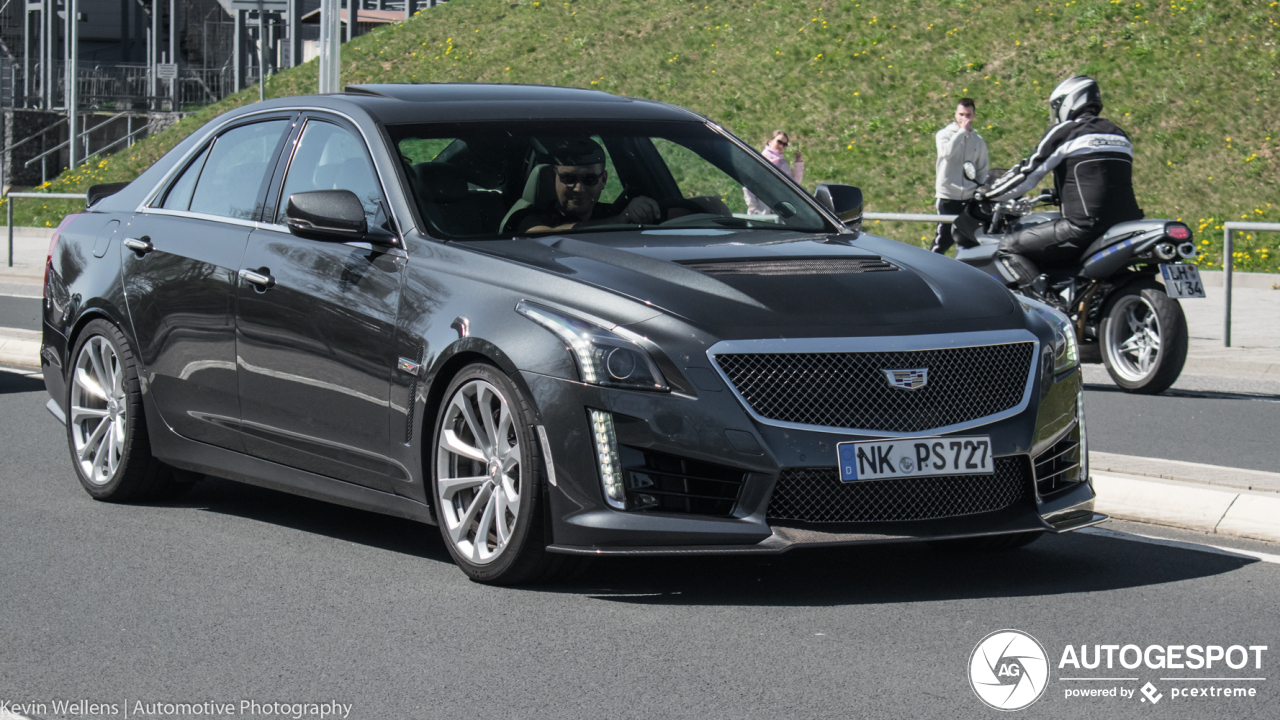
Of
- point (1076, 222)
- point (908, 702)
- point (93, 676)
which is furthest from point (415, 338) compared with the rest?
point (1076, 222)

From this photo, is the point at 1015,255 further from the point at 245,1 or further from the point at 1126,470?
the point at 245,1

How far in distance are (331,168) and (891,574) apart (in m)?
2.62

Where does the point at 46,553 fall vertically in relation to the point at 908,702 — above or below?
below

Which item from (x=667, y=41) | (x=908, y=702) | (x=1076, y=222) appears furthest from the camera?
(x=667, y=41)

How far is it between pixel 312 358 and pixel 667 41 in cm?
3060

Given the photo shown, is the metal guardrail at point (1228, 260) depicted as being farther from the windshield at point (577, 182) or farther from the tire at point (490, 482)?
the tire at point (490, 482)

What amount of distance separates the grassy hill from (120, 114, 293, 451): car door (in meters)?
17.5

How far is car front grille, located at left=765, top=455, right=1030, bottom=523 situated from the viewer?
509 cm

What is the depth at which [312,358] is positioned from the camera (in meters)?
6.09

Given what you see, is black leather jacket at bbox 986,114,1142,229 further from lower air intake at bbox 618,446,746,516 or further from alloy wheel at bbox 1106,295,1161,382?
lower air intake at bbox 618,446,746,516

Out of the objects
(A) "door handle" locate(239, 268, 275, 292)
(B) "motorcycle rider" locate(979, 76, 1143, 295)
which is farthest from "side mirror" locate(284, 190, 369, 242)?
(B) "motorcycle rider" locate(979, 76, 1143, 295)

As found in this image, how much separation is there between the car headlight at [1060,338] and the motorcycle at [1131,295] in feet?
17.3

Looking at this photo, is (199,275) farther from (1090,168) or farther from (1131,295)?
(1131,295)

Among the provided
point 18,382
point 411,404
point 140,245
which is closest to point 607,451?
point 411,404
